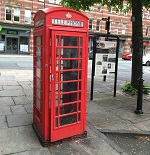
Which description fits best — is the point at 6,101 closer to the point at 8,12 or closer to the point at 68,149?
the point at 68,149

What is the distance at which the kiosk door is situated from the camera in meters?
3.38

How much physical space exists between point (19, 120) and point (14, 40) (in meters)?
27.6

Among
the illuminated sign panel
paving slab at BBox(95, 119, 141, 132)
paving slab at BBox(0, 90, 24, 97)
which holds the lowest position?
paving slab at BBox(95, 119, 141, 132)

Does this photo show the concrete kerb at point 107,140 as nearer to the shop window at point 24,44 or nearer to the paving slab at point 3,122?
the paving slab at point 3,122

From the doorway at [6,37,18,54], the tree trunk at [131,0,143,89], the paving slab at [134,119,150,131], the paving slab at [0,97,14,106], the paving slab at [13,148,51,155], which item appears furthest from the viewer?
the doorway at [6,37,18,54]

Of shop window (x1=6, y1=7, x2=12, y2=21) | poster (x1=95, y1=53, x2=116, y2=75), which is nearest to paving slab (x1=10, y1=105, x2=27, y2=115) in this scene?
poster (x1=95, y1=53, x2=116, y2=75)

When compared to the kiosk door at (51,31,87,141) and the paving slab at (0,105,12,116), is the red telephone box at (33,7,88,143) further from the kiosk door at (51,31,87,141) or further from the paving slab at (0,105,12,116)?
the paving slab at (0,105,12,116)

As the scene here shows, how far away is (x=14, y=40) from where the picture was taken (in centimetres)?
3025

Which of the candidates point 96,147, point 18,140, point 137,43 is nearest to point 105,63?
point 137,43

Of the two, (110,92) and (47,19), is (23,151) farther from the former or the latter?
(110,92)

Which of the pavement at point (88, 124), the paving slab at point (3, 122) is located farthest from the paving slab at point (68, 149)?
the paving slab at point (3, 122)


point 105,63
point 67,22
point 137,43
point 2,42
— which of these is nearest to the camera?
point 67,22

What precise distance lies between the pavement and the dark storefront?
23.6 metres

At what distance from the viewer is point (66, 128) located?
12.0 feet
